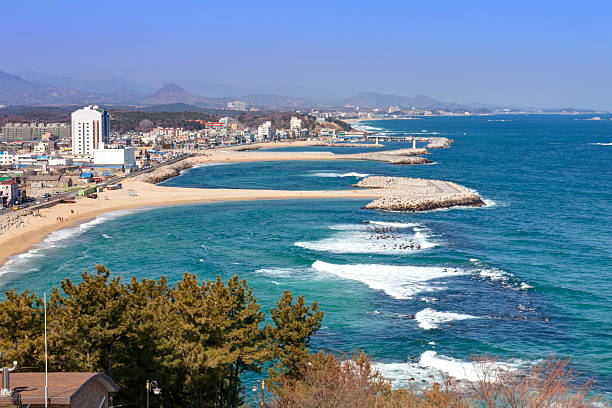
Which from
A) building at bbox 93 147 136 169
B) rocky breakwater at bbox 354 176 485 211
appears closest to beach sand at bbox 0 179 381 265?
rocky breakwater at bbox 354 176 485 211

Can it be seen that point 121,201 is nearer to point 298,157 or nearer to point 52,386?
point 52,386

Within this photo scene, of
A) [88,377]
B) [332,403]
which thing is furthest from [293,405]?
[88,377]

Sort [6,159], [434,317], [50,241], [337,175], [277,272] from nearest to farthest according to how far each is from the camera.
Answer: [434,317] → [277,272] → [50,241] → [337,175] → [6,159]

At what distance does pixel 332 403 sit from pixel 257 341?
464cm

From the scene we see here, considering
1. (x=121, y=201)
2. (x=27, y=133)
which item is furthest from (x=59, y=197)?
(x=27, y=133)

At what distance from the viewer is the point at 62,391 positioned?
11578mm

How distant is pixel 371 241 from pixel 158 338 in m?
31.7

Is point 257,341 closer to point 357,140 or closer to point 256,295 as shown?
point 256,295

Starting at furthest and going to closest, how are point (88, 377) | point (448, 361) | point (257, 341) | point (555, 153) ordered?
point (555, 153) → point (448, 361) → point (257, 341) → point (88, 377)

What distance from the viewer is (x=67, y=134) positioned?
589 ft

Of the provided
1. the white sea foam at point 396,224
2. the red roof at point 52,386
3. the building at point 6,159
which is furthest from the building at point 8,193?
the red roof at point 52,386

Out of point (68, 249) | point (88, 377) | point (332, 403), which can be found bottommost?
point (68, 249)

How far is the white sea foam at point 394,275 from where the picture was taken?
1415 inches

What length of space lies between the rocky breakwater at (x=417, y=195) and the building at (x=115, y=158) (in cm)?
4190
